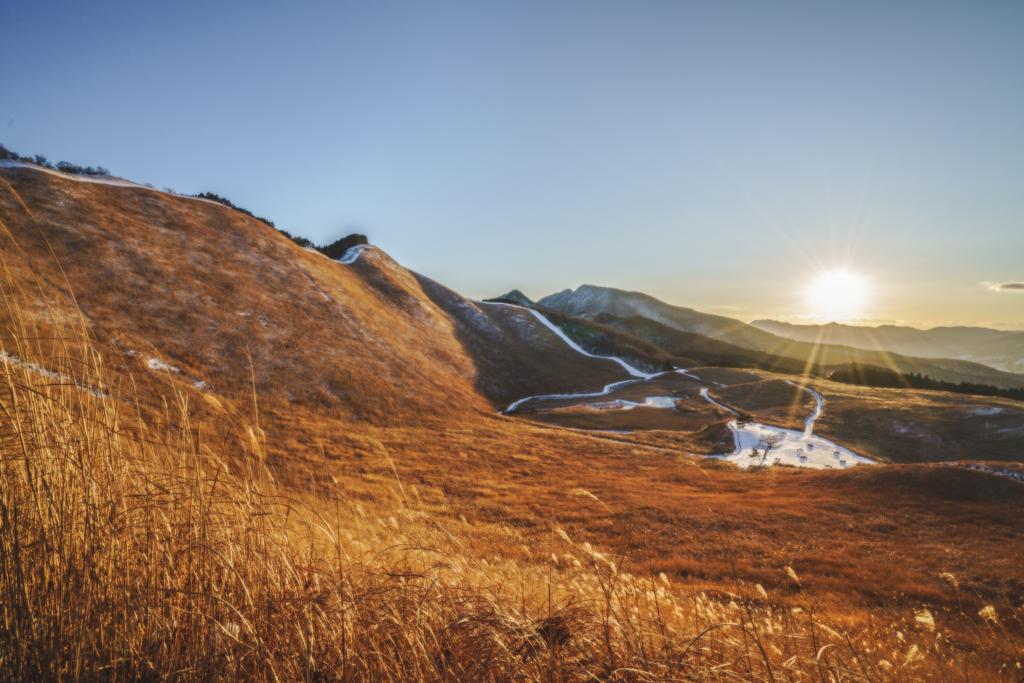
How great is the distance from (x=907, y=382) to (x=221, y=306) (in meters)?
101

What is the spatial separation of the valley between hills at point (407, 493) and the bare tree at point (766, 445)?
62 centimetres

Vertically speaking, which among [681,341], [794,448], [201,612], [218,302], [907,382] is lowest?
[794,448]

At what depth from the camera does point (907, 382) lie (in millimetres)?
67375

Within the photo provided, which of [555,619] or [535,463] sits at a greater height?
[555,619]

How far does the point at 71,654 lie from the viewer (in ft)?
8.15

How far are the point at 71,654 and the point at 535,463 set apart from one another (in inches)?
1050

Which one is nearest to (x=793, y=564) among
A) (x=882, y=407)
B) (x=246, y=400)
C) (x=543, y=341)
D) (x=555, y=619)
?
(x=555, y=619)

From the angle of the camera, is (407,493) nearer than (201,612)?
No

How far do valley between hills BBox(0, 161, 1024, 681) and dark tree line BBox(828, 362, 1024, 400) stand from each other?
19700 millimetres

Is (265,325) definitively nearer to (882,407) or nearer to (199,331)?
(199,331)

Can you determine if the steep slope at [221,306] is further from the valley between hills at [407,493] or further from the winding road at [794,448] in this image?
the winding road at [794,448]

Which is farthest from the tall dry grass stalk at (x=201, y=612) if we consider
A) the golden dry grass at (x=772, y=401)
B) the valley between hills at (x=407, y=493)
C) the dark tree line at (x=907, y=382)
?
the dark tree line at (x=907, y=382)

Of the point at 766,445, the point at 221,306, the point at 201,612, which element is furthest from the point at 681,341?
the point at 201,612

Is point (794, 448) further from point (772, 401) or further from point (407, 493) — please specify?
point (407, 493)
